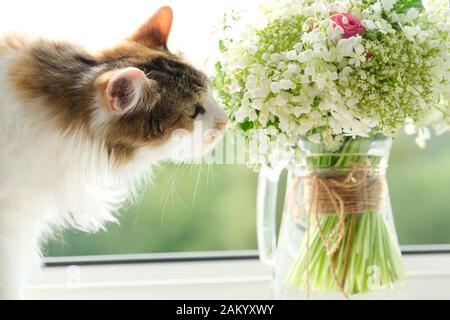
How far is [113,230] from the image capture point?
4.70 feet

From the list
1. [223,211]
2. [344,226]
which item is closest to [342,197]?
[344,226]

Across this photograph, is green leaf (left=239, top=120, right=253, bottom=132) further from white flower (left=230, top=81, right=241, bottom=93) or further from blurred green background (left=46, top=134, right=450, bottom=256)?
blurred green background (left=46, top=134, right=450, bottom=256)

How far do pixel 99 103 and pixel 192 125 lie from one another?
0.50ft

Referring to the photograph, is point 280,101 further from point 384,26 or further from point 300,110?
point 384,26

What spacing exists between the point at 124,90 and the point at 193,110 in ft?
0.50

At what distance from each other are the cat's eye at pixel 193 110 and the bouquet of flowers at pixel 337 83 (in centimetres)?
6

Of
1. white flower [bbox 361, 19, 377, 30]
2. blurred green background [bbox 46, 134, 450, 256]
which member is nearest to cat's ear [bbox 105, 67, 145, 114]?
white flower [bbox 361, 19, 377, 30]

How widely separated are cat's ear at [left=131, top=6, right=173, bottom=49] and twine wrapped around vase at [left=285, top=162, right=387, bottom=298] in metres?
0.35

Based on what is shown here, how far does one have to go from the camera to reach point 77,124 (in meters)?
0.82

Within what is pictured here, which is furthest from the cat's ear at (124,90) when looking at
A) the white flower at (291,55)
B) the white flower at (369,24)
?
the white flower at (369,24)

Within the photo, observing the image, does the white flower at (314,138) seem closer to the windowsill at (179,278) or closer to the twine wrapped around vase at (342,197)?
the twine wrapped around vase at (342,197)

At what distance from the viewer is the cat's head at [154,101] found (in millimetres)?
780

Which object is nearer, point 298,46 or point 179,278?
point 298,46

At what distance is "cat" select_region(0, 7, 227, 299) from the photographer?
0.81 metres
